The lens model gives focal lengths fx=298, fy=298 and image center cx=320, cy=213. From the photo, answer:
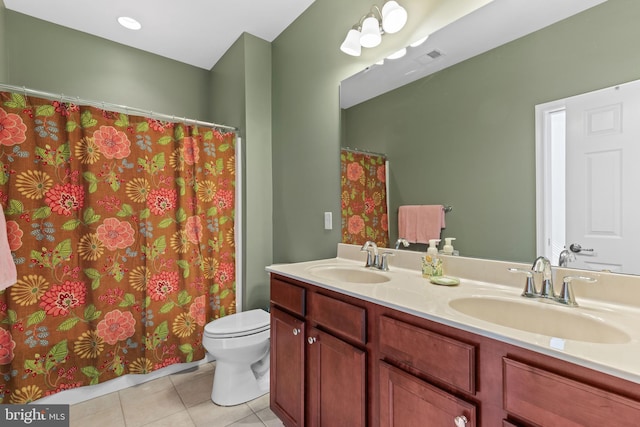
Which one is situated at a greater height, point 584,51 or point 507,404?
point 584,51

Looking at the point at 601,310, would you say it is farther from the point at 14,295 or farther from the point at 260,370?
the point at 14,295

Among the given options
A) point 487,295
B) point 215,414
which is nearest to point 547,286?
point 487,295

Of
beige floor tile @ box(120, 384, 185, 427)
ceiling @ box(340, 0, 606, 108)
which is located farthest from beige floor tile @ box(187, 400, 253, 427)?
ceiling @ box(340, 0, 606, 108)

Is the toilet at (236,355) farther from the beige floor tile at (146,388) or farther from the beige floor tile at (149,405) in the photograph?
the beige floor tile at (146,388)

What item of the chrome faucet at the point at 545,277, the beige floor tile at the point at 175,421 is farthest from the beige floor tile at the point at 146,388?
the chrome faucet at the point at 545,277

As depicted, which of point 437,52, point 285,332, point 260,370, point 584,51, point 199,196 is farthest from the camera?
point 199,196

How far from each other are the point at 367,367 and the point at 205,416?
47.1 inches

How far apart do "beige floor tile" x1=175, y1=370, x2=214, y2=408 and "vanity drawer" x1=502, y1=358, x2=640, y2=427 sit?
5.93 feet

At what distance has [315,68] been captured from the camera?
202cm

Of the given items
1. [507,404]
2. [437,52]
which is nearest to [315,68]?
[437,52]

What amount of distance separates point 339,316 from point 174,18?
2300mm

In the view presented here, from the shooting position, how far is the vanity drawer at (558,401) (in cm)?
56

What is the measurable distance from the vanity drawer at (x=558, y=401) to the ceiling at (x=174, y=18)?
229cm

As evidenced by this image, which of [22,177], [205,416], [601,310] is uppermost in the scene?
[22,177]
